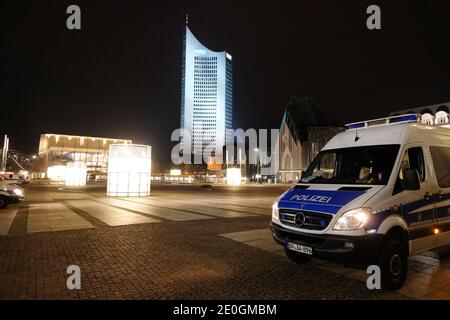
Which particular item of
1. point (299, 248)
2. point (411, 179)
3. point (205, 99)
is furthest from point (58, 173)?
point (205, 99)

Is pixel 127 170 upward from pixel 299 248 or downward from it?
upward

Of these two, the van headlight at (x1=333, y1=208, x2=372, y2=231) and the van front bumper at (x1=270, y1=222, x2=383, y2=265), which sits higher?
the van headlight at (x1=333, y1=208, x2=372, y2=231)

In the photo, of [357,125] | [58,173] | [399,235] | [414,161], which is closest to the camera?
[399,235]

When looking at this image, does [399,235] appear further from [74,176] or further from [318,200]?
[74,176]

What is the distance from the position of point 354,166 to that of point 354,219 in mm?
1972

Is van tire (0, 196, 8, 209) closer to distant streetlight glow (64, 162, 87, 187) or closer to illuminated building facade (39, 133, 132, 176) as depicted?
distant streetlight glow (64, 162, 87, 187)

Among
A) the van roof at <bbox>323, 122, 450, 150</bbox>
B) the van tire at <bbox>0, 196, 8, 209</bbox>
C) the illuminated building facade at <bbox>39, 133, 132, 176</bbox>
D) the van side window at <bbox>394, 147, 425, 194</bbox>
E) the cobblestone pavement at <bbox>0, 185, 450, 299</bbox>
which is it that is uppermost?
the illuminated building facade at <bbox>39, 133, 132, 176</bbox>

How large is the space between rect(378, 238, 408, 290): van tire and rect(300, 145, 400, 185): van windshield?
3.22 feet

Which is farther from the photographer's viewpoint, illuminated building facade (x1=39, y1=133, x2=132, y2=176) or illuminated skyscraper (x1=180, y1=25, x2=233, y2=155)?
illuminated skyscraper (x1=180, y1=25, x2=233, y2=155)

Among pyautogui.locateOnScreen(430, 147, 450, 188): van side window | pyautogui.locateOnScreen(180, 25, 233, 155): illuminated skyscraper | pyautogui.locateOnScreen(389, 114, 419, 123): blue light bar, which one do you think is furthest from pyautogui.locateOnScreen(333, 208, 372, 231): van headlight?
pyautogui.locateOnScreen(180, 25, 233, 155): illuminated skyscraper

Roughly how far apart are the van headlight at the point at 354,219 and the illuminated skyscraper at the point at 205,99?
141 meters

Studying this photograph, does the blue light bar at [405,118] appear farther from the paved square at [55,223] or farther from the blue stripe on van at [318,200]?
the paved square at [55,223]

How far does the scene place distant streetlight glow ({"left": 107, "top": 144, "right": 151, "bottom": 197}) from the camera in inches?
924

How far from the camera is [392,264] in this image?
4.50 meters
